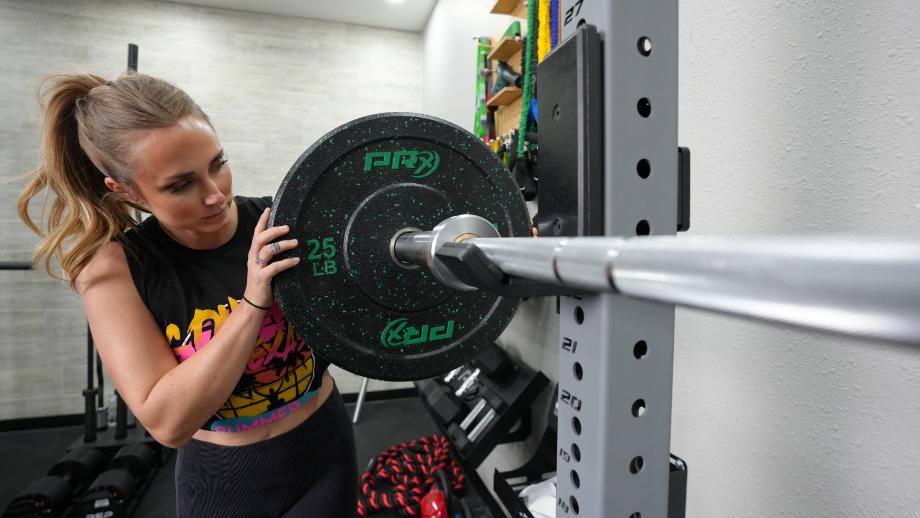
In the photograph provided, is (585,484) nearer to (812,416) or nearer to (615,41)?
(812,416)

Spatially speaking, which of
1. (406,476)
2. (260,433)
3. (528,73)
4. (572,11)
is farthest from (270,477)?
(406,476)

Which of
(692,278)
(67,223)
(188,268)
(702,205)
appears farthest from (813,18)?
(67,223)

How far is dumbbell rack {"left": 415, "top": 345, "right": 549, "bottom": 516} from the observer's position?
59.4 inches

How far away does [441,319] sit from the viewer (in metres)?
0.68

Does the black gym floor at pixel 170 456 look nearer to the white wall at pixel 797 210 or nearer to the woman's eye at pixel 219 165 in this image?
the woman's eye at pixel 219 165

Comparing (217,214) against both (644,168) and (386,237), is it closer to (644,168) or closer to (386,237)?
(386,237)

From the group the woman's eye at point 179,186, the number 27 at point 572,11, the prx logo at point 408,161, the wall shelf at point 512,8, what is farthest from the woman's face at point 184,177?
the wall shelf at point 512,8

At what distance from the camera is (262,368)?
93cm

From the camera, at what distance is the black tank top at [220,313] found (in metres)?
0.87

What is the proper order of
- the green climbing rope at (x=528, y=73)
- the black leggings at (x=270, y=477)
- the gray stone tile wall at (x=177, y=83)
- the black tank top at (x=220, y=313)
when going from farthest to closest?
A: 1. the gray stone tile wall at (x=177, y=83)
2. the green climbing rope at (x=528, y=73)
3. the black leggings at (x=270, y=477)
4. the black tank top at (x=220, y=313)

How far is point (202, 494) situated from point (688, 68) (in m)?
1.29

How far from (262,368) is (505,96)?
1.23 meters

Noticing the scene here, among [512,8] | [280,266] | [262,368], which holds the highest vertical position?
[512,8]

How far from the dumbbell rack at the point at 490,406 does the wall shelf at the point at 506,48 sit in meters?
1.11
